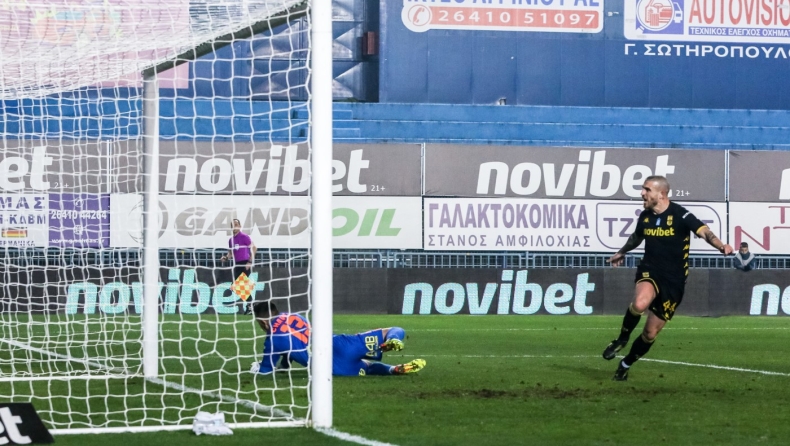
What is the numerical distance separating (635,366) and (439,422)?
4707 millimetres

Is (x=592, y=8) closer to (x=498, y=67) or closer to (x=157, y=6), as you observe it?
A: (x=498, y=67)

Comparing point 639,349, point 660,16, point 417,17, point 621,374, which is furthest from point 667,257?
point 660,16

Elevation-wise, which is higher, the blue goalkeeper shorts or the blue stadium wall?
the blue stadium wall

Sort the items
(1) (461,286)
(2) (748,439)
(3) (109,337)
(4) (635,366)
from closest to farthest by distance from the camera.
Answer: (2) (748,439), (4) (635,366), (3) (109,337), (1) (461,286)

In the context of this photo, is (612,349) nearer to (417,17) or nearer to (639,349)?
(639,349)

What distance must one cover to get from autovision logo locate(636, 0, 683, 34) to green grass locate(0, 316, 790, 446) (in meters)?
21.2

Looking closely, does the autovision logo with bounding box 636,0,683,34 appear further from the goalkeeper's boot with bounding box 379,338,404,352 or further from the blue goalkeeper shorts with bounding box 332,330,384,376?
the goalkeeper's boot with bounding box 379,338,404,352

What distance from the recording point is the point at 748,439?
260 inches

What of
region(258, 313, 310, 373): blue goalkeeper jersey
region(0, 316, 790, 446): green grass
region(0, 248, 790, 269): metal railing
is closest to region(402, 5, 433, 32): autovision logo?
region(0, 248, 790, 269): metal railing

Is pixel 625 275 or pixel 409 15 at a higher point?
pixel 409 15

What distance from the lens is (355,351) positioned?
10141 millimetres

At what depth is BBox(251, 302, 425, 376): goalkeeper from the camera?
951cm

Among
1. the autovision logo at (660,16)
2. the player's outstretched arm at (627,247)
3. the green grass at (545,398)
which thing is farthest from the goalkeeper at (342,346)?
the autovision logo at (660,16)

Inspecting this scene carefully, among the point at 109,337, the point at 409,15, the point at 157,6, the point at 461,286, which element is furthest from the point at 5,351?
the point at 409,15
